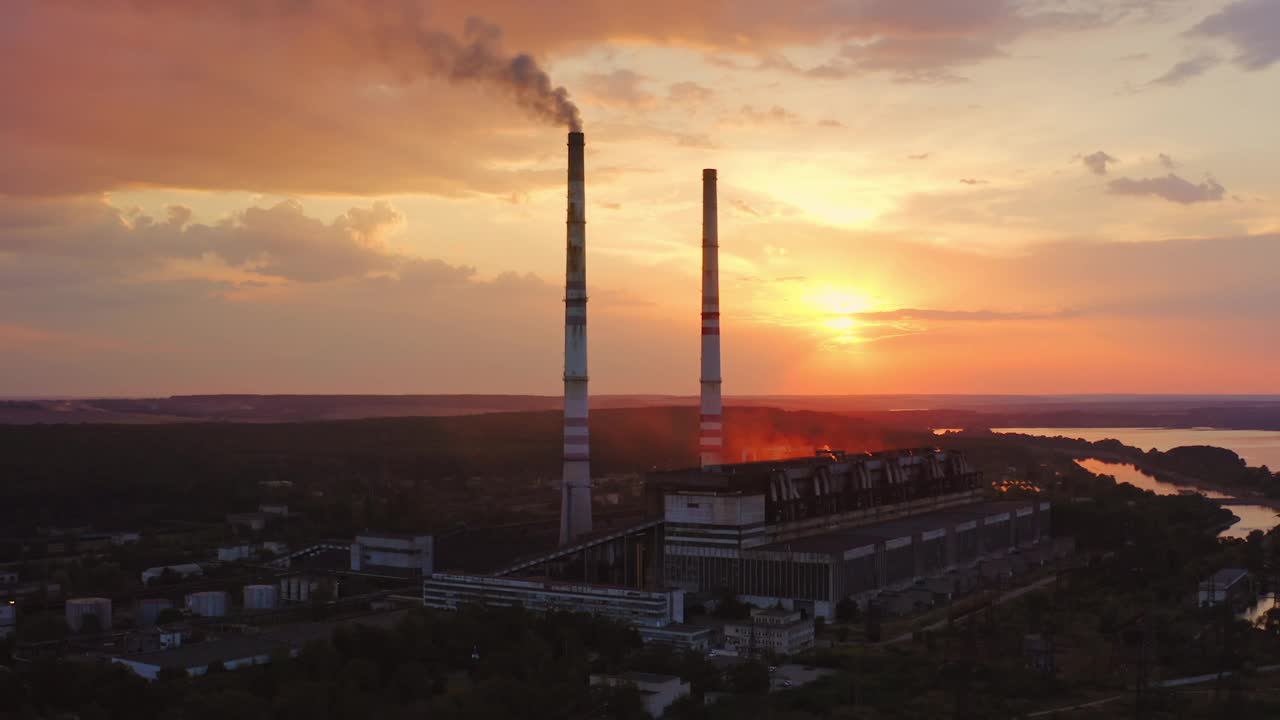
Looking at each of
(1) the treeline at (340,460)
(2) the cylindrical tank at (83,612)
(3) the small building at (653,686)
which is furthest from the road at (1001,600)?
(1) the treeline at (340,460)

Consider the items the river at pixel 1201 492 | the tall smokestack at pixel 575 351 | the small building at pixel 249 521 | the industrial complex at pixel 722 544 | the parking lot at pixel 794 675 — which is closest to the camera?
the parking lot at pixel 794 675

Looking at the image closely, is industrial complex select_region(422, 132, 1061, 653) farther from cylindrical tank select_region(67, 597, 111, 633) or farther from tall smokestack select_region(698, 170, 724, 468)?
cylindrical tank select_region(67, 597, 111, 633)

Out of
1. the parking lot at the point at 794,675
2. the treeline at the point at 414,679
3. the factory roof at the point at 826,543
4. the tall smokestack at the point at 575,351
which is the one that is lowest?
the parking lot at the point at 794,675

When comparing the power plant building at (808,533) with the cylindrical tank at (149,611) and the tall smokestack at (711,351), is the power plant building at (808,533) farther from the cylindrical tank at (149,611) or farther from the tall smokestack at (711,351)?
the cylindrical tank at (149,611)

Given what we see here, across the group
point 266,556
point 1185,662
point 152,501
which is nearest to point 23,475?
point 152,501

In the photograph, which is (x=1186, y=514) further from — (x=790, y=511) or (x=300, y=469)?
(x=300, y=469)

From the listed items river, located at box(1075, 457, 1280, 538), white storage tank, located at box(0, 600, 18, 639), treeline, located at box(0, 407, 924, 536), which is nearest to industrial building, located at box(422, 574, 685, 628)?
white storage tank, located at box(0, 600, 18, 639)
